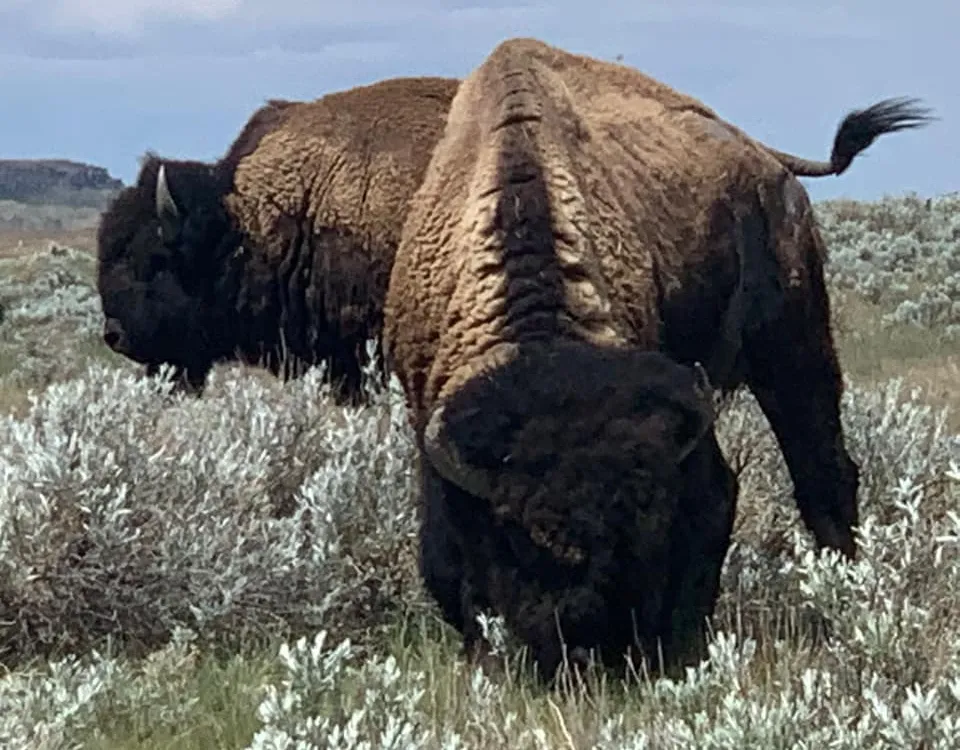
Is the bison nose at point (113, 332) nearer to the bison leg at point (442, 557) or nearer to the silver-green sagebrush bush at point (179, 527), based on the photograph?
the silver-green sagebrush bush at point (179, 527)

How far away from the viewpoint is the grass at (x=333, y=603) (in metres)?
3.71

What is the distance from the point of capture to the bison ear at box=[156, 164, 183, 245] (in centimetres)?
922

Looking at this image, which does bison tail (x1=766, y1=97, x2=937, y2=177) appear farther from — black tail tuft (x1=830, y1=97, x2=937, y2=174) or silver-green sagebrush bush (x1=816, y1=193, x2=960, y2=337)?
silver-green sagebrush bush (x1=816, y1=193, x2=960, y2=337)

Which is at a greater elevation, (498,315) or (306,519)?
(498,315)

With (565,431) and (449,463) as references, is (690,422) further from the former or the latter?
(449,463)

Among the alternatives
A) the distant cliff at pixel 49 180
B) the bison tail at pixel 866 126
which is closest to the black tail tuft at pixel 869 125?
the bison tail at pixel 866 126

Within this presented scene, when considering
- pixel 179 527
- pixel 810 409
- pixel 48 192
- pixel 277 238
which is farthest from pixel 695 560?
pixel 48 192

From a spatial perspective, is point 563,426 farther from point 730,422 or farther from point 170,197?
point 170,197

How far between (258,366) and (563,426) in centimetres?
503

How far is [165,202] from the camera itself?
9266mm

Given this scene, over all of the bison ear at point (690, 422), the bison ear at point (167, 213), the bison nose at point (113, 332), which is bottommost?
the bison nose at point (113, 332)

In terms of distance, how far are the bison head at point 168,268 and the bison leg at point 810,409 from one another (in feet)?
10.8

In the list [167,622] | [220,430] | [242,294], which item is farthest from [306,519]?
[242,294]

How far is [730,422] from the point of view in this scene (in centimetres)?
748
